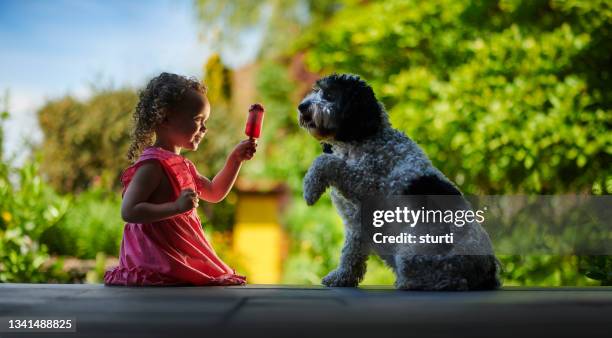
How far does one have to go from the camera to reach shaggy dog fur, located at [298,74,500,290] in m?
2.27

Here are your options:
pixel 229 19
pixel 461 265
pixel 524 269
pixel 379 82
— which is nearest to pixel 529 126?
pixel 524 269

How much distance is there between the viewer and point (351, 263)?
2457 mm

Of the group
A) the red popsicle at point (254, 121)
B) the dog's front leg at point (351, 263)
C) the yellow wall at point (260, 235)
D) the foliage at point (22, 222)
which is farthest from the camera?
the yellow wall at point (260, 235)

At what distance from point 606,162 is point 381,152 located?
3.84m

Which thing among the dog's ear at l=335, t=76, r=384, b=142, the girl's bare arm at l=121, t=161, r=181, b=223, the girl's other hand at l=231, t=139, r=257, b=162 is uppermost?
the dog's ear at l=335, t=76, r=384, b=142

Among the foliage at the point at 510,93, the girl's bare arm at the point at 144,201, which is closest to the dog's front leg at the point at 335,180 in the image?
the girl's bare arm at the point at 144,201

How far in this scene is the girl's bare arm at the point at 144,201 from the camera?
2.34m

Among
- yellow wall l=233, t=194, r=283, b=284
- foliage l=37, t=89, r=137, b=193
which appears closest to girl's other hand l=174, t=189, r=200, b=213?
yellow wall l=233, t=194, r=283, b=284

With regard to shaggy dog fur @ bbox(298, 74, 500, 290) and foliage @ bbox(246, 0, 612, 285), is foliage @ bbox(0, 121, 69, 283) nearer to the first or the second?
foliage @ bbox(246, 0, 612, 285)

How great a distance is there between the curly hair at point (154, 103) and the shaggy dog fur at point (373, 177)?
52 cm

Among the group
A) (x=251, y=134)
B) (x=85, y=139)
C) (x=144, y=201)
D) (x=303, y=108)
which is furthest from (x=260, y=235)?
(x=303, y=108)

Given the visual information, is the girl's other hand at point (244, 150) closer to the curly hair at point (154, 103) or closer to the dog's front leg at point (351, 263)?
the curly hair at point (154, 103)

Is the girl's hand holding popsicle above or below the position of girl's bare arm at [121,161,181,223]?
above

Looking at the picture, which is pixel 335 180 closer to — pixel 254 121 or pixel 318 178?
pixel 318 178
